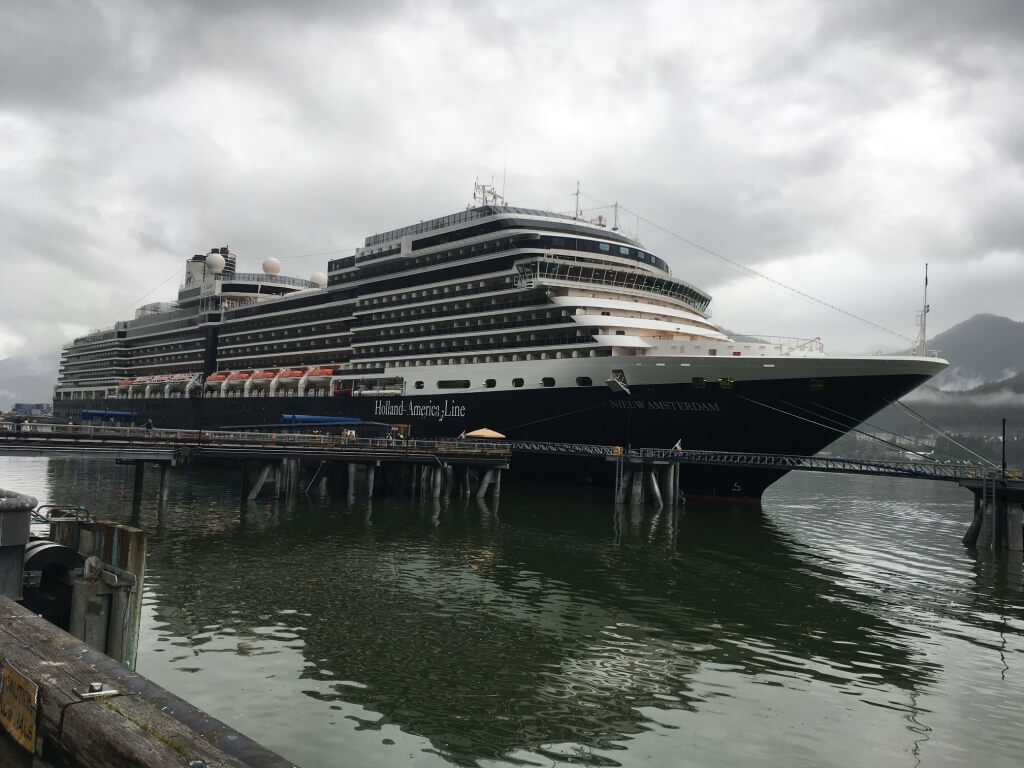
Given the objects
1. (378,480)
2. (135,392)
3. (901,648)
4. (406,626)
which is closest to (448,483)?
(378,480)

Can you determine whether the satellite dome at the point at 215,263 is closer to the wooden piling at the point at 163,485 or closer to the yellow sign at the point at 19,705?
the wooden piling at the point at 163,485

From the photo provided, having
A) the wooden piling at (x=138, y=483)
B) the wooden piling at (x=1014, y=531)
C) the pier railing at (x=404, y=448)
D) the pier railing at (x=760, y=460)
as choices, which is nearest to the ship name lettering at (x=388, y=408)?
the pier railing at (x=404, y=448)

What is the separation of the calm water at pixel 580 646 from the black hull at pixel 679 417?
345 inches

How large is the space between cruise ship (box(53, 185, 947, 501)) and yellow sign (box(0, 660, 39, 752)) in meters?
35.3

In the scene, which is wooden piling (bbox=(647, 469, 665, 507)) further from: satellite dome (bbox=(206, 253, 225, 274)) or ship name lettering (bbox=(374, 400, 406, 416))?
satellite dome (bbox=(206, 253, 225, 274))

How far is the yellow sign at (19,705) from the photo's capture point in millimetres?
4996

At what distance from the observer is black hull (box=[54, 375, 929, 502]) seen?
119 ft

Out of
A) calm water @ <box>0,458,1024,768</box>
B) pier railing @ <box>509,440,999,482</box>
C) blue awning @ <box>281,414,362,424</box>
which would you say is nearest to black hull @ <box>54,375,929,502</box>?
pier railing @ <box>509,440,999,482</box>

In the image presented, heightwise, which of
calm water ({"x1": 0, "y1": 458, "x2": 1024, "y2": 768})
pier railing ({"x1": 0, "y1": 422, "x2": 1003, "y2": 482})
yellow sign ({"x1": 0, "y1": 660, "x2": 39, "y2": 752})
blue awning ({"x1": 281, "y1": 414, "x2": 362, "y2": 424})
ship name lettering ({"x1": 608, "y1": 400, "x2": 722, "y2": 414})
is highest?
ship name lettering ({"x1": 608, "y1": 400, "x2": 722, "y2": 414})

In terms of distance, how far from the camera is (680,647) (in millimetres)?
15086

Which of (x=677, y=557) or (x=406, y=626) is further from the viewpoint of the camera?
(x=677, y=557)

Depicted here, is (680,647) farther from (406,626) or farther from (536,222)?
(536,222)

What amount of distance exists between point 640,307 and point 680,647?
3163cm

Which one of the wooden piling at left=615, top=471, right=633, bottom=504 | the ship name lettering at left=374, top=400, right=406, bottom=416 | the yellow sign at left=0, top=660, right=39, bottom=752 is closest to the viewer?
the yellow sign at left=0, top=660, right=39, bottom=752
